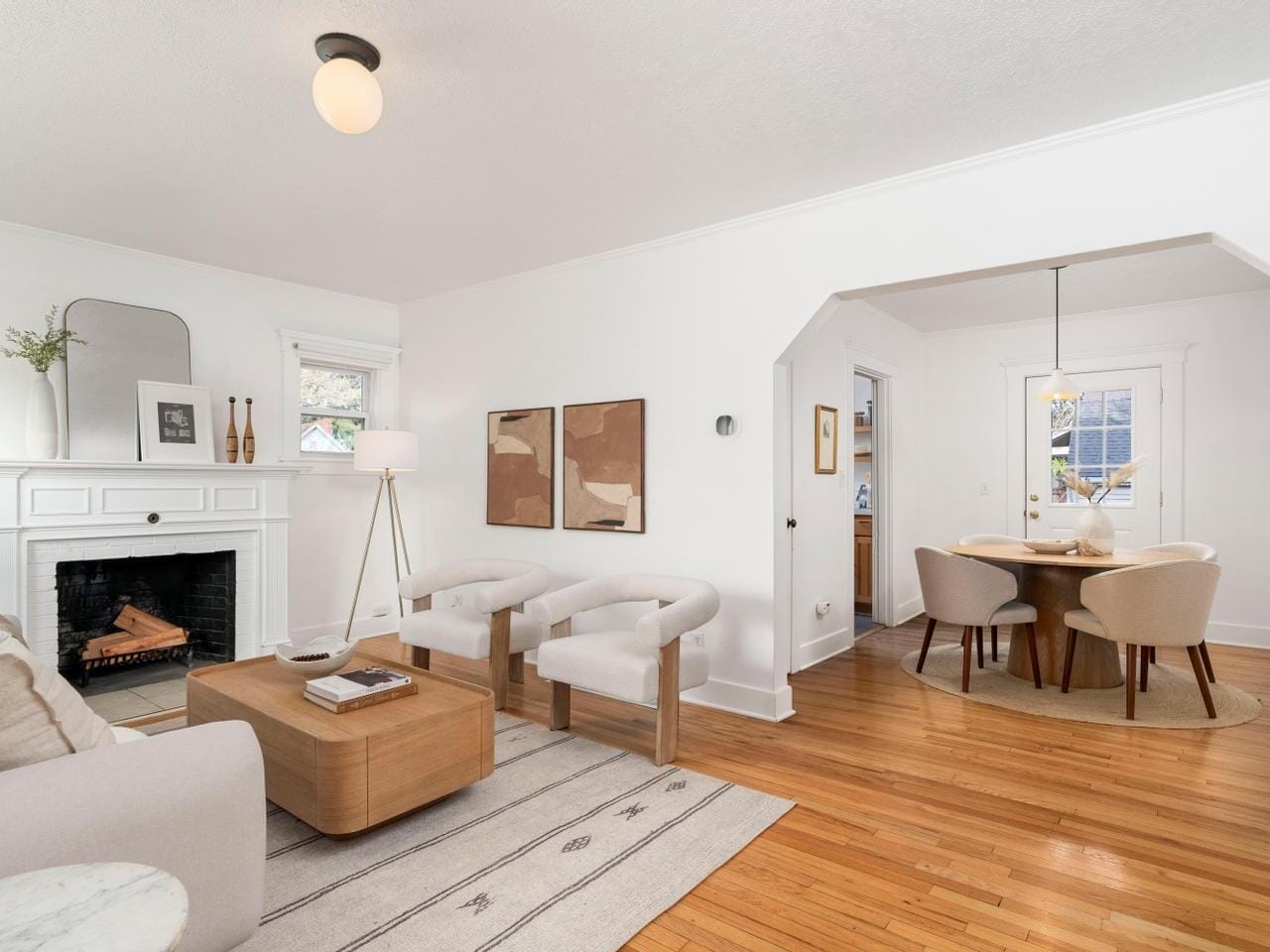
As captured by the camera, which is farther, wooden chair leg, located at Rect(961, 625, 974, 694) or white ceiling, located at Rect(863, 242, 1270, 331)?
white ceiling, located at Rect(863, 242, 1270, 331)

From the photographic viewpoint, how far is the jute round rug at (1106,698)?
364 centimetres

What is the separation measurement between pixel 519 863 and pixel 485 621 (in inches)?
67.8

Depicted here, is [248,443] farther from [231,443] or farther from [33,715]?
A: [33,715]

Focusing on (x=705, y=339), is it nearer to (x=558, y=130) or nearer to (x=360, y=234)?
(x=558, y=130)

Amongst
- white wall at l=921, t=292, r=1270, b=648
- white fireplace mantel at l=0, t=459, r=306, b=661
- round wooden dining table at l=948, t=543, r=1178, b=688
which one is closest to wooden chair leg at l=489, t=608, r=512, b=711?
white fireplace mantel at l=0, t=459, r=306, b=661

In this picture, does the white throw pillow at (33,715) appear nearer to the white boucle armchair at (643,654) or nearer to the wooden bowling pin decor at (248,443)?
the white boucle armchair at (643,654)

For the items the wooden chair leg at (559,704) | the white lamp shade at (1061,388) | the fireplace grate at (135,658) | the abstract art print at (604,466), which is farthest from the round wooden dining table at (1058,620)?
the fireplace grate at (135,658)

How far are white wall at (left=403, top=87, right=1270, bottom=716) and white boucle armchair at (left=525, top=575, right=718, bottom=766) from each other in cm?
49

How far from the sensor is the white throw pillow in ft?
4.96

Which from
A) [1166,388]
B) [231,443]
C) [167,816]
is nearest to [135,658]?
[231,443]

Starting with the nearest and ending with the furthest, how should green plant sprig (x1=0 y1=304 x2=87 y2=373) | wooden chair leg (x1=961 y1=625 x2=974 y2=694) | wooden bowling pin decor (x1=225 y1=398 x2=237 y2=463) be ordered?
green plant sprig (x1=0 y1=304 x2=87 y2=373) < wooden chair leg (x1=961 y1=625 x2=974 y2=694) < wooden bowling pin decor (x1=225 y1=398 x2=237 y2=463)

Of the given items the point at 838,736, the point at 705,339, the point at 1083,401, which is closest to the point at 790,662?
the point at 838,736

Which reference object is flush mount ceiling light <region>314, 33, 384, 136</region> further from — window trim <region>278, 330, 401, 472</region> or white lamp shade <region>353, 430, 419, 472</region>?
window trim <region>278, 330, 401, 472</region>

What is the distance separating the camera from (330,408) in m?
5.43
